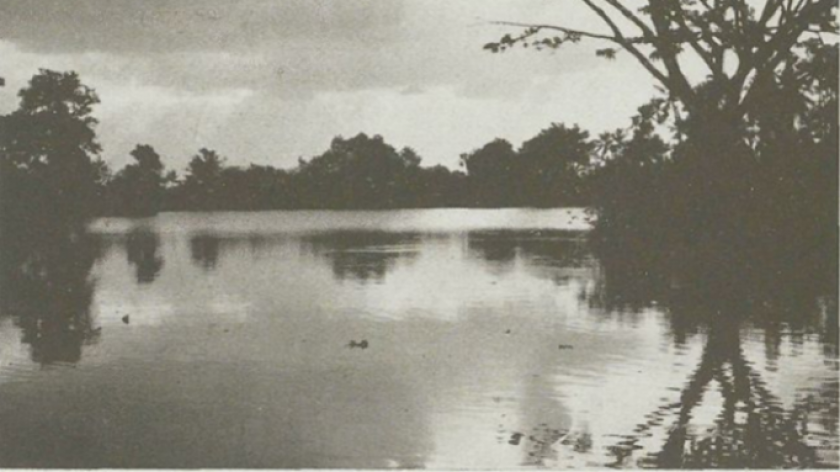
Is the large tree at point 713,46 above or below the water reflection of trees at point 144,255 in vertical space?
above

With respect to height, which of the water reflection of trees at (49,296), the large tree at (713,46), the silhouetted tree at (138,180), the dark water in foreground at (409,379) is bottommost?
the dark water in foreground at (409,379)

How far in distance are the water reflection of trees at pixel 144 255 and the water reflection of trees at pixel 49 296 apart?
3.40 ft

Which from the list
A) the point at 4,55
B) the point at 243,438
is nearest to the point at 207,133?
the point at 4,55

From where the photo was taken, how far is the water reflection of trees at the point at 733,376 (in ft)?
22.1

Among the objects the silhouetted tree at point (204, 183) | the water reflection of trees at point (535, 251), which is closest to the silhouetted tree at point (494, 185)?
the water reflection of trees at point (535, 251)

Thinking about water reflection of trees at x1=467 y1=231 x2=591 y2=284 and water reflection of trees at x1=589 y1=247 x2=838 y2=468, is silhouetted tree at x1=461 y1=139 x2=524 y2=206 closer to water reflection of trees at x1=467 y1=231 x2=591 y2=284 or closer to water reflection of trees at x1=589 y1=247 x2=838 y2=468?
water reflection of trees at x1=467 y1=231 x2=591 y2=284

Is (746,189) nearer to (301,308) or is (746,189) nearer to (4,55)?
(301,308)

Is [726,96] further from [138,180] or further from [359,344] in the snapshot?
[138,180]

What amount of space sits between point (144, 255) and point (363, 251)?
19.8 feet

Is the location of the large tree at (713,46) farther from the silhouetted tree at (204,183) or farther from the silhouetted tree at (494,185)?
the silhouetted tree at (494,185)

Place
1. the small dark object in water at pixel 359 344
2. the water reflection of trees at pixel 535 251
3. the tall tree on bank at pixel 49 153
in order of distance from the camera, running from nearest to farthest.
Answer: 1. the small dark object in water at pixel 359 344
2. the tall tree on bank at pixel 49 153
3. the water reflection of trees at pixel 535 251

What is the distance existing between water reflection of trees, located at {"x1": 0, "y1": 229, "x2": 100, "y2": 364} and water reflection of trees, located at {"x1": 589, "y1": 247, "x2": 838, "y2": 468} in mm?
6261

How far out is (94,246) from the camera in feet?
107

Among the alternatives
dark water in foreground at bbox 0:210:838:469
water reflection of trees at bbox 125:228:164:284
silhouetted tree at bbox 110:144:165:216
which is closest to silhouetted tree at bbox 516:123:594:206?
dark water in foreground at bbox 0:210:838:469
